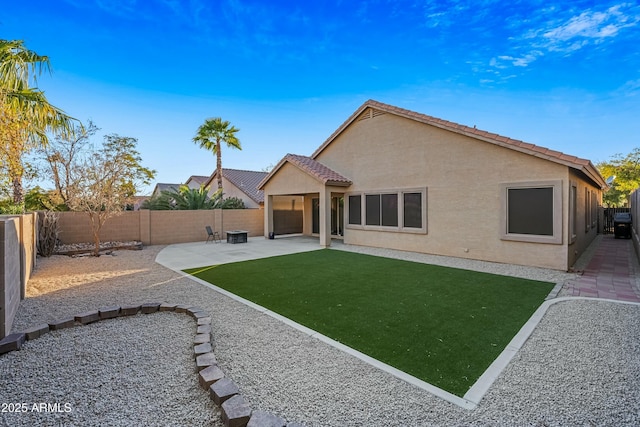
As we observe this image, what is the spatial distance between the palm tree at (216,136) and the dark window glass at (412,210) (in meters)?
16.8

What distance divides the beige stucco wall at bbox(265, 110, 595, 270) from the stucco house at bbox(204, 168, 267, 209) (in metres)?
9.32

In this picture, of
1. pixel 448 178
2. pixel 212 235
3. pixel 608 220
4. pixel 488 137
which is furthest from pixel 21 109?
pixel 608 220

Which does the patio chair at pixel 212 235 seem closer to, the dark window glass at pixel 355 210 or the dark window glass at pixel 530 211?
the dark window glass at pixel 355 210

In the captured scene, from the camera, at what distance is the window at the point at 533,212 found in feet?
31.9

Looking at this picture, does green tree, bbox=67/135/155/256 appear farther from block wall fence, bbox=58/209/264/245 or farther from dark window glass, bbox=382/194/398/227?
dark window glass, bbox=382/194/398/227

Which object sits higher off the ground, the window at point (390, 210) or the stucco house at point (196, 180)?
the stucco house at point (196, 180)

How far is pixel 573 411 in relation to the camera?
9.93ft

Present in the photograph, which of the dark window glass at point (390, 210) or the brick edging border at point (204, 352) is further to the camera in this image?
the dark window glass at point (390, 210)

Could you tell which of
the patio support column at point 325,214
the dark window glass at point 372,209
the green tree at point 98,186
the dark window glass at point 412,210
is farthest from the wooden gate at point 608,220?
the green tree at point 98,186

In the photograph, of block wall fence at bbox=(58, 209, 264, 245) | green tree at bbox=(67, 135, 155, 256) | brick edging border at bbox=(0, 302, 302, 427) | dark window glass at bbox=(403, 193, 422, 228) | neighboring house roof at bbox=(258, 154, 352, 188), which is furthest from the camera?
neighboring house roof at bbox=(258, 154, 352, 188)

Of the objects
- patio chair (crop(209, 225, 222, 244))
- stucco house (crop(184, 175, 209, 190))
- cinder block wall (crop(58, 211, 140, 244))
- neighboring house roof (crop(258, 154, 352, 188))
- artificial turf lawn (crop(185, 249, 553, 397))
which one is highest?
stucco house (crop(184, 175, 209, 190))

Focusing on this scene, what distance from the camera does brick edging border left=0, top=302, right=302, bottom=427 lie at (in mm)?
2818

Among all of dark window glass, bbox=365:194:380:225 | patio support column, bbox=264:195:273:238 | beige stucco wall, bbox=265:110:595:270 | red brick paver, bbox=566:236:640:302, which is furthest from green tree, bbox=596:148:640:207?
patio support column, bbox=264:195:273:238

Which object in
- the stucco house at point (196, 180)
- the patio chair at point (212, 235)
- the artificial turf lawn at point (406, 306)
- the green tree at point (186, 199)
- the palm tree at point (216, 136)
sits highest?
the palm tree at point (216, 136)
